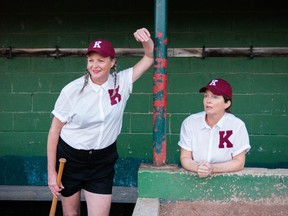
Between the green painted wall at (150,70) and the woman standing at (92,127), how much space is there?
2.04 m

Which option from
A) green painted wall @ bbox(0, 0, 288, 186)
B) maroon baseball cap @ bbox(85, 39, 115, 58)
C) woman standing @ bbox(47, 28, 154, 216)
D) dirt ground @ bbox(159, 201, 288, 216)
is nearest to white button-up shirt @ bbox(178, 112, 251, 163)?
dirt ground @ bbox(159, 201, 288, 216)

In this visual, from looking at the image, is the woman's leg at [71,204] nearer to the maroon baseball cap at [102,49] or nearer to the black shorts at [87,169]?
the black shorts at [87,169]

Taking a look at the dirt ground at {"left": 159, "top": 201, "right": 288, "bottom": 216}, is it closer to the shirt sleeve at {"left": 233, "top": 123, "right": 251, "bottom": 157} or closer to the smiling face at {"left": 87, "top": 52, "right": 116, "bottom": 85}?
the shirt sleeve at {"left": 233, "top": 123, "right": 251, "bottom": 157}

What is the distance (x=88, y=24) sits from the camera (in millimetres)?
5699

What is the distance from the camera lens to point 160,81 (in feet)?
12.4

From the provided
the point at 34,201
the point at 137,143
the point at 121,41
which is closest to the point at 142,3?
the point at 121,41

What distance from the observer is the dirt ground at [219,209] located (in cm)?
360

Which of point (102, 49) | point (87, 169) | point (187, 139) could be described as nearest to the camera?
point (102, 49)

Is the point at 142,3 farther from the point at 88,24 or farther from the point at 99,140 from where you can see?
the point at 99,140

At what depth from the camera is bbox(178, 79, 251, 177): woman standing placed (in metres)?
3.62

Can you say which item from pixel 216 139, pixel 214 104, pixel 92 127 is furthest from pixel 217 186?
pixel 92 127

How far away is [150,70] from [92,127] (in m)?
2.31

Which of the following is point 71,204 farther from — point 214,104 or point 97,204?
point 214,104

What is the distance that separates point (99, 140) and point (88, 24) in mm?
2490
